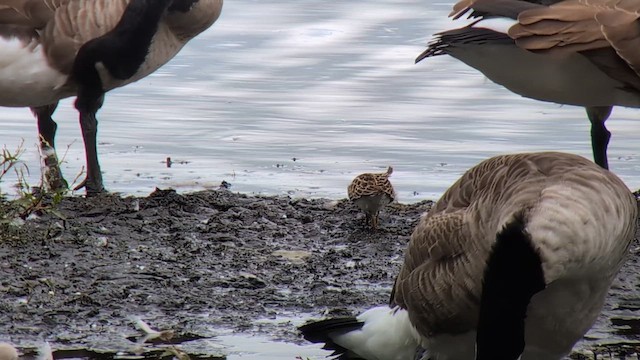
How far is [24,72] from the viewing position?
28.2ft

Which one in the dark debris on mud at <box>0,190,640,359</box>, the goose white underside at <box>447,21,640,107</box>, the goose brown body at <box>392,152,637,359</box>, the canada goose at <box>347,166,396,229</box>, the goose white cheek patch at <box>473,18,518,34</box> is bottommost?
the dark debris on mud at <box>0,190,640,359</box>

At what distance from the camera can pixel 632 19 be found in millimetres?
7078

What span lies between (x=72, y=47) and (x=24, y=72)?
34 cm

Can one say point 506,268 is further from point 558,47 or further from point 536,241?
point 558,47

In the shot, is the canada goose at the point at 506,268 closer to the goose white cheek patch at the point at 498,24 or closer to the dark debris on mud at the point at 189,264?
the dark debris on mud at the point at 189,264

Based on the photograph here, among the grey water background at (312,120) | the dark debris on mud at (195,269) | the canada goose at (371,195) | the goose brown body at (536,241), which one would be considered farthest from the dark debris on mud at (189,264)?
the goose brown body at (536,241)

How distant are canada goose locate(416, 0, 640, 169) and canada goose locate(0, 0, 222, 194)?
2.17 metres

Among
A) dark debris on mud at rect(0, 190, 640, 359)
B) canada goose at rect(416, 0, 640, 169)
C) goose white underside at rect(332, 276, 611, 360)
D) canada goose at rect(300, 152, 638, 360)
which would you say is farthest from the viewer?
canada goose at rect(416, 0, 640, 169)

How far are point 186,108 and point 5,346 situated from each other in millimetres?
5863

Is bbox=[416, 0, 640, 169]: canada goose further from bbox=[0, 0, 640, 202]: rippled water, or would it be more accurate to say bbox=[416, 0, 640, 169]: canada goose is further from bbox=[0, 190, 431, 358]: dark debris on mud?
bbox=[0, 0, 640, 202]: rippled water

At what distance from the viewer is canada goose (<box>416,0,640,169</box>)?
705 cm

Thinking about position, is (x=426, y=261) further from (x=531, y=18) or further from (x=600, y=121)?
(x=600, y=121)

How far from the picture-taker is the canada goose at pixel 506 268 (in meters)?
4.66

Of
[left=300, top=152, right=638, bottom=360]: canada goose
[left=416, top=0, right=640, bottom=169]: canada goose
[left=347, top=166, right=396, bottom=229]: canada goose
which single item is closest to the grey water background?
[left=347, top=166, right=396, bottom=229]: canada goose
